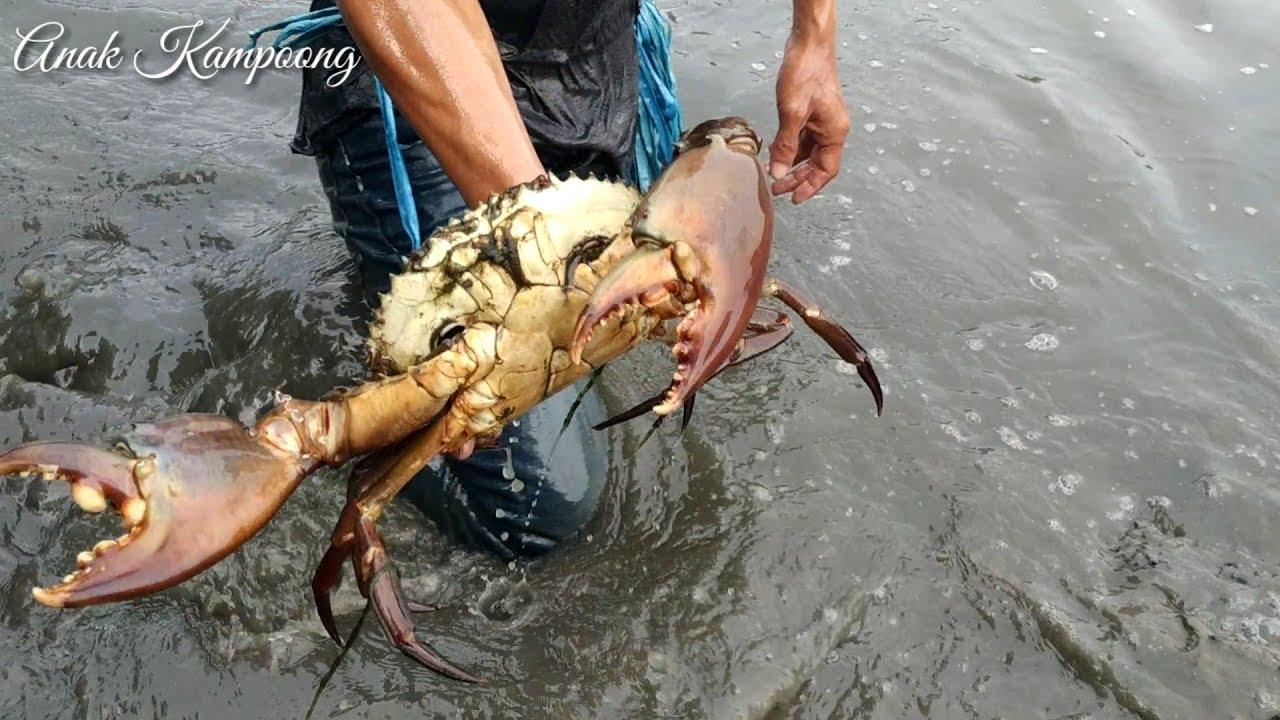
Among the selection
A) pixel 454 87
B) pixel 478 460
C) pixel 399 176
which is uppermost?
pixel 454 87

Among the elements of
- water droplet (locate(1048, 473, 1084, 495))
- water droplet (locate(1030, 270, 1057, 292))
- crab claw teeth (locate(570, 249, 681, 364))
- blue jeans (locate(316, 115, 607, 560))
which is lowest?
water droplet (locate(1048, 473, 1084, 495))

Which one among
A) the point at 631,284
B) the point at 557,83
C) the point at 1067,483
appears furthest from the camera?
the point at 1067,483

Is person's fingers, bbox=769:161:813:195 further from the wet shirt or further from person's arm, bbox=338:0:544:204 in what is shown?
person's arm, bbox=338:0:544:204

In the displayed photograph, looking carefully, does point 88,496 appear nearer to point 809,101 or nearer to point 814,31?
point 809,101

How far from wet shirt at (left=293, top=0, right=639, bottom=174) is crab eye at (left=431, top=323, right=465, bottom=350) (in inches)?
42.2

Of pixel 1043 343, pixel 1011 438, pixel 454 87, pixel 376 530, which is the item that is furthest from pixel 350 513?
pixel 1043 343

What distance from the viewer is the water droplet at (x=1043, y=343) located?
11.7 ft

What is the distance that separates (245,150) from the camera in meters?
4.14

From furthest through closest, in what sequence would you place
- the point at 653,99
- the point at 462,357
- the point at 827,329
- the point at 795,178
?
the point at 653,99, the point at 795,178, the point at 827,329, the point at 462,357

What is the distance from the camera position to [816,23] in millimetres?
2885

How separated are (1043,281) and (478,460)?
2.24 metres

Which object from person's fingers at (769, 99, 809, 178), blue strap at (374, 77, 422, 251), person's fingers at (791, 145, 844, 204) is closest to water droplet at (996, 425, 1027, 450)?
person's fingers at (791, 145, 844, 204)

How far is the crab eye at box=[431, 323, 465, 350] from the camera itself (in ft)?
6.10

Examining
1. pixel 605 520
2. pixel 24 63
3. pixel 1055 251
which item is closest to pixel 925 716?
pixel 605 520
